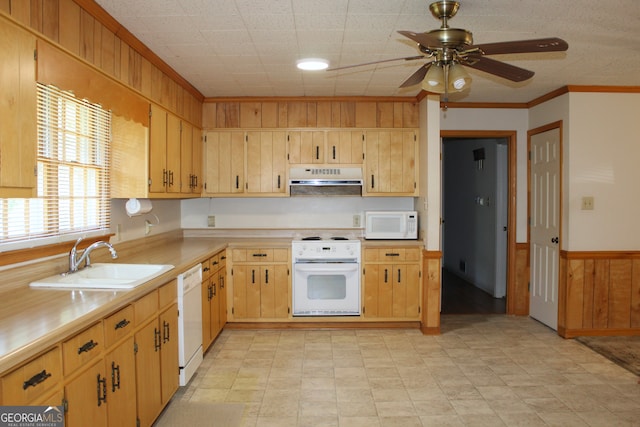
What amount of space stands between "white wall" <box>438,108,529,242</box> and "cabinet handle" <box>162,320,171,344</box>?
11.7 ft

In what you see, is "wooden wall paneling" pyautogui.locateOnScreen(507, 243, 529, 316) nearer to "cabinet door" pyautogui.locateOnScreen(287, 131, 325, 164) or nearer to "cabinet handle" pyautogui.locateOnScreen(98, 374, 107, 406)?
"cabinet door" pyautogui.locateOnScreen(287, 131, 325, 164)

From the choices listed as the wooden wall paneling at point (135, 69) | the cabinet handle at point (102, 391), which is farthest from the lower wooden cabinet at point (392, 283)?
the cabinet handle at point (102, 391)

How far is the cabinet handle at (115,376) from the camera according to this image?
1996mm

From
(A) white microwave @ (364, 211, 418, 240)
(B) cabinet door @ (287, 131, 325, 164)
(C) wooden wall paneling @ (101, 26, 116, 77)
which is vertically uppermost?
(C) wooden wall paneling @ (101, 26, 116, 77)

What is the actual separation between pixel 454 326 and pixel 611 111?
2554 millimetres

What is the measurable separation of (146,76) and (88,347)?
2.10 meters

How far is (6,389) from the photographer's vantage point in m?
1.32

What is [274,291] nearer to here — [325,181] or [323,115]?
[325,181]

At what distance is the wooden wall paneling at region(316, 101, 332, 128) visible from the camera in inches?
186

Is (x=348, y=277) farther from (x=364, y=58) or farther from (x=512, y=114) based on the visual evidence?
(x=512, y=114)

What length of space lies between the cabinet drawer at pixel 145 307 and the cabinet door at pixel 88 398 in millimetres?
385

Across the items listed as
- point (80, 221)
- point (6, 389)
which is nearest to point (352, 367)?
point (80, 221)

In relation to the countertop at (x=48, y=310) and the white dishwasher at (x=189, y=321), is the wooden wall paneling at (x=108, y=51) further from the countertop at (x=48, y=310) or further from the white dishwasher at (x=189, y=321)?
A: the white dishwasher at (x=189, y=321)

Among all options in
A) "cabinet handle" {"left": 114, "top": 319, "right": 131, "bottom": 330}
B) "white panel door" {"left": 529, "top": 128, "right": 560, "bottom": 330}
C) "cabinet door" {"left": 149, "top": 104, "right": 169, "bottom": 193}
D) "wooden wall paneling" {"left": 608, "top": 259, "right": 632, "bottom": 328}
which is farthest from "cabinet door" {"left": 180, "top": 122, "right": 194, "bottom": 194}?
"wooden wall paneling" {"left": 608, "top": 259, "right": 632, "bottom": 328}
